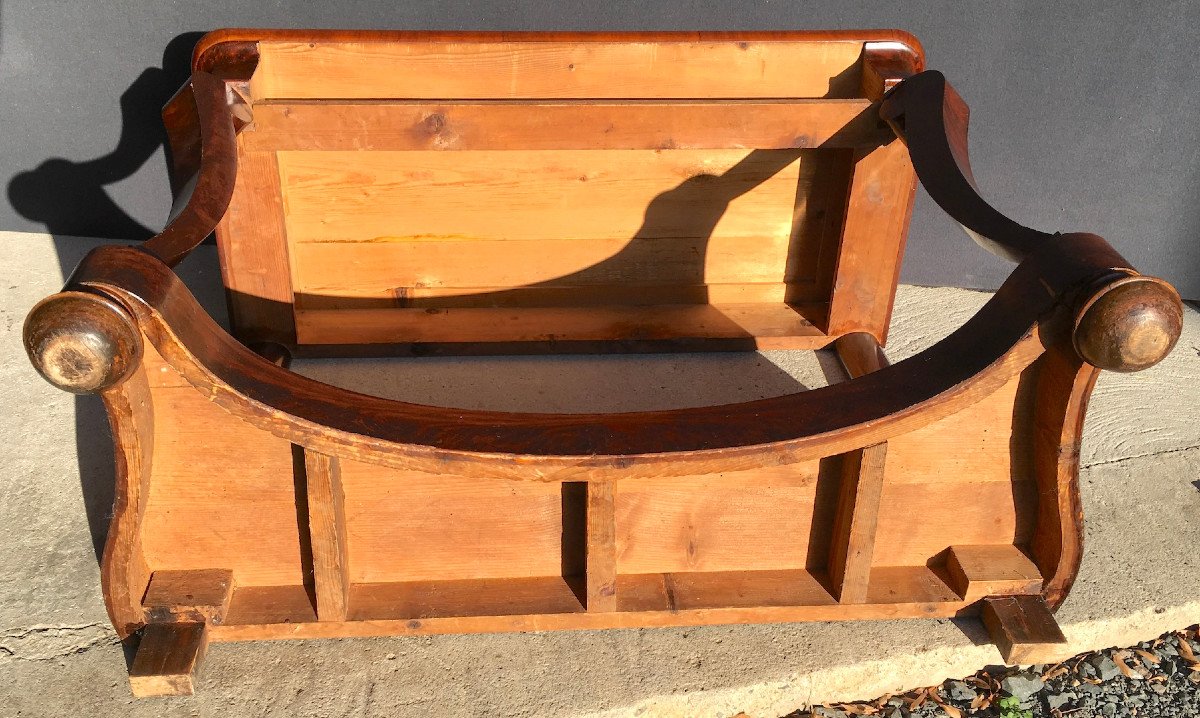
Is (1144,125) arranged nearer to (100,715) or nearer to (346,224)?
(346,224)

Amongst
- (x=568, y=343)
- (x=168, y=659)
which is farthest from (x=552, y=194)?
(x=168, y=659)

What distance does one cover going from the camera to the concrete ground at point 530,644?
68.9 inches

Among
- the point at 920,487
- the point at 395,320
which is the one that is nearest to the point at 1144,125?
the point at 920,487

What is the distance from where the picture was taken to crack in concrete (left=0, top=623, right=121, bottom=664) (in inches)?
71.4

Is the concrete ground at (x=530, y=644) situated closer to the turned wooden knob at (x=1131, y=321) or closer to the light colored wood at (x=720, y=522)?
the light colored wood at (x=720, y=522)

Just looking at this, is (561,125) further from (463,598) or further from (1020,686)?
(1020,686)

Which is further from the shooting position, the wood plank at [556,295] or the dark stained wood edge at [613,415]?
the wood plank at [556,295]

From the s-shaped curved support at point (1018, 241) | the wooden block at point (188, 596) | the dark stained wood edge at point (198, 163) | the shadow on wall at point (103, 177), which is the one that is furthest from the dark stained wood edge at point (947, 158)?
the shadow on wall at point (103, 177)

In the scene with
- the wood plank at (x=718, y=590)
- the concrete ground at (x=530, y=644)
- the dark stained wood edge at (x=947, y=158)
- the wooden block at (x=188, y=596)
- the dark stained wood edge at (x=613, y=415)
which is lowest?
the concrete ground at (x=530, y=644)

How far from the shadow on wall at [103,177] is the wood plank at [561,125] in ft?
2.31

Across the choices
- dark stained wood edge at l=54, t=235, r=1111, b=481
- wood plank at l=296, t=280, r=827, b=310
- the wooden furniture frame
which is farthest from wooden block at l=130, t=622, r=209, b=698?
wood plank at l=296, t=280, r=827, b=310

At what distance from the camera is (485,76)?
256cm

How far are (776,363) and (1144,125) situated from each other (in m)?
1.30

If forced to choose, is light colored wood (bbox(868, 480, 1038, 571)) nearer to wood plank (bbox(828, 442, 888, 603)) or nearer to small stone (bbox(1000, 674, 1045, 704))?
wood plank (bbox(828, 442, 888, 603))
